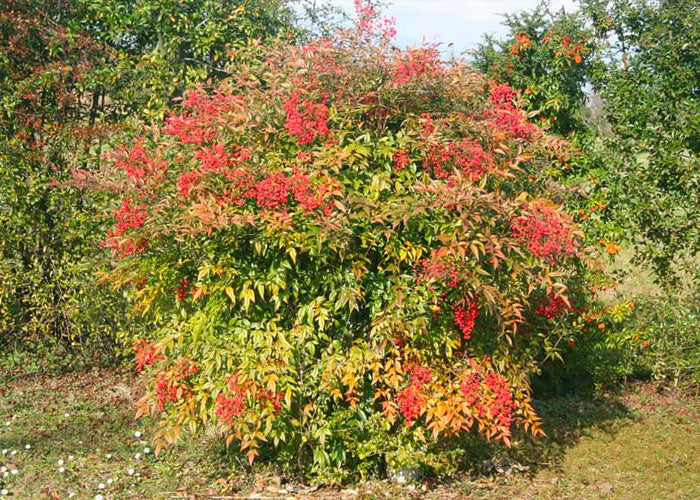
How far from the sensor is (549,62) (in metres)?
6.43

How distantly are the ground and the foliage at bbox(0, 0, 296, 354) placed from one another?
77 cm

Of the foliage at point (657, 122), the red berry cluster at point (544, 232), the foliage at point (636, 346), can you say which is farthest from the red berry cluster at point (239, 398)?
the foliage at point (657, 122)

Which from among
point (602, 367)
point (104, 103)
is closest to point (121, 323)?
point (104, 103)

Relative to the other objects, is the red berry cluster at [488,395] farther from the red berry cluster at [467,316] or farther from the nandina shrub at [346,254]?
the red berry cluster at [467,316]

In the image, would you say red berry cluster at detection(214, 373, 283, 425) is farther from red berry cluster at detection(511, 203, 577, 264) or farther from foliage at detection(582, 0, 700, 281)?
foliage at detection(582, 0, 700, 281)

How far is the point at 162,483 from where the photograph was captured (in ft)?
15.1

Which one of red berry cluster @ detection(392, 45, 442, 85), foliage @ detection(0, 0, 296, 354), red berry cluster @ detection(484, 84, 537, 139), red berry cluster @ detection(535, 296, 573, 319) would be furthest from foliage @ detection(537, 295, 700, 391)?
foliage @ detection(0, 0, 296, 354)

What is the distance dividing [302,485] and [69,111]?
412 cm

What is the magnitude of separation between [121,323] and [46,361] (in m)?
0.85

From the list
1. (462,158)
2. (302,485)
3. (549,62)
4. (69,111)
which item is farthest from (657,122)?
(69,111)

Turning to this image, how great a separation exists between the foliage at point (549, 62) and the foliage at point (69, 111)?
7.45 feet

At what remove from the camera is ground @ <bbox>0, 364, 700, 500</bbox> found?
4.42 metres

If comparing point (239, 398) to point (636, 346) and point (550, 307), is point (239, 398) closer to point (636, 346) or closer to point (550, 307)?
point (550, 307)

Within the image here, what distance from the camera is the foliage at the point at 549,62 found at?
251 inches
